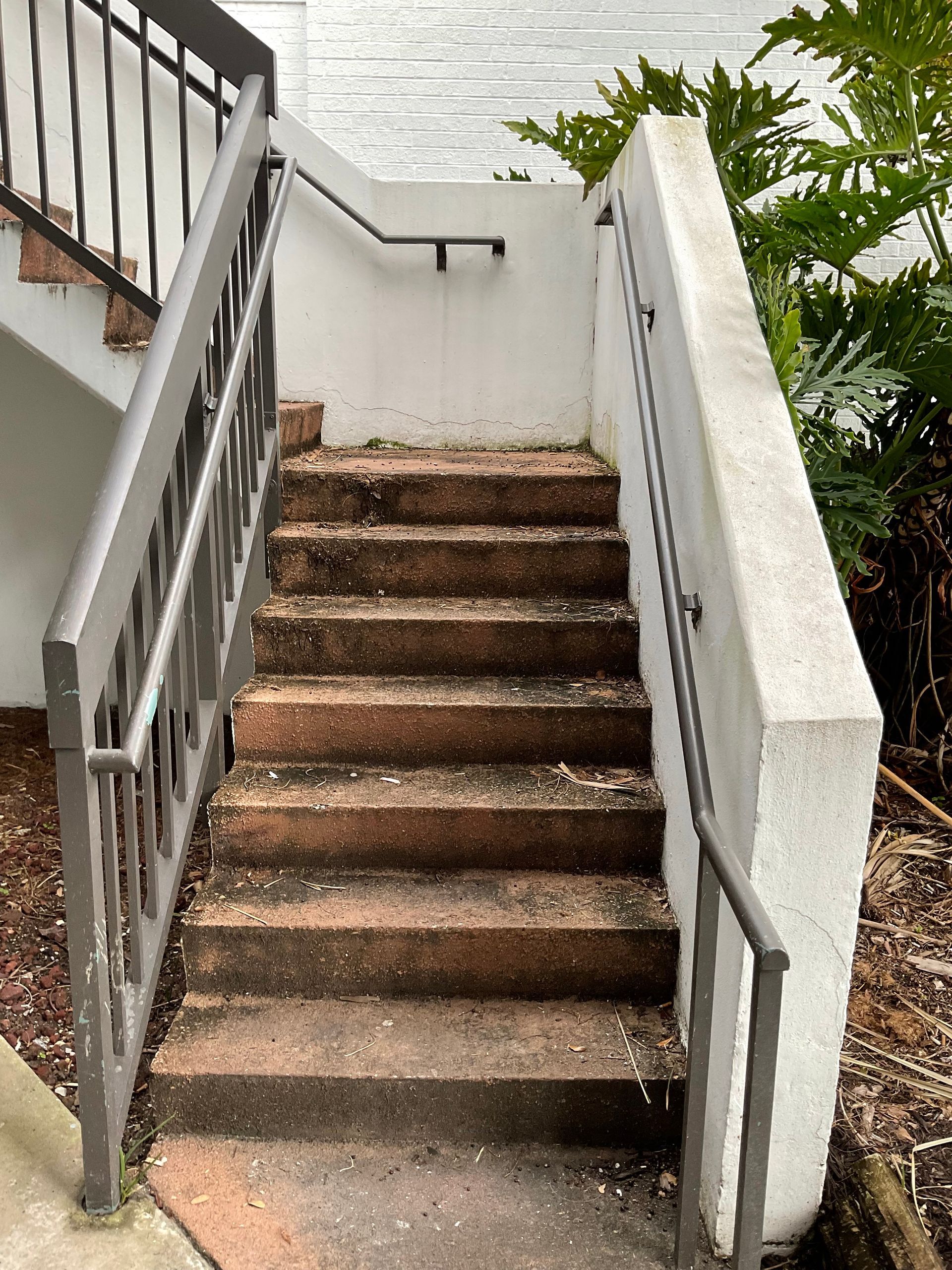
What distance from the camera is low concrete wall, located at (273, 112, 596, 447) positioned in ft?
11.2

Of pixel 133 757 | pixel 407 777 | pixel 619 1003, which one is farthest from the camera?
pixel 407 777

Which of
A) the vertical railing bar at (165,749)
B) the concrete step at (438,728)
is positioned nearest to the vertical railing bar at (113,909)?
the vertical railing bar at (165,749)

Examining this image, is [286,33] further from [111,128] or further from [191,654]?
[191,654]

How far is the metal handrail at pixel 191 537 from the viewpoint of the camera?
143cm

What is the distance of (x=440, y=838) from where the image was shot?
2125mm

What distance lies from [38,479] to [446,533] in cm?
210

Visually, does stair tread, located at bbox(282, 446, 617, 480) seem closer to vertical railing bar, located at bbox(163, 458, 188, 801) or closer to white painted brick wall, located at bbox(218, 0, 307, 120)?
vertical railing bar, located at bbox(163, 458, 188, 801)

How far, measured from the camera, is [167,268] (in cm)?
349

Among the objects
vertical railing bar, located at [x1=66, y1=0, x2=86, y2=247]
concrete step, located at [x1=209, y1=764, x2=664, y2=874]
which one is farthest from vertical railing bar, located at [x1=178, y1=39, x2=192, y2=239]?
concrete step, located at [x1=209, y1=764, x2=664, y2=874]

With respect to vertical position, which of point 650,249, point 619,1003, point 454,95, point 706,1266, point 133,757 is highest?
point 454,95

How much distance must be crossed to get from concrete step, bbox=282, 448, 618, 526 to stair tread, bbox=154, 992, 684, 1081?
1.40 meters

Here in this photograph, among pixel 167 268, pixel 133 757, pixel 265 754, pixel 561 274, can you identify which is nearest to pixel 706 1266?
pixel 133 757

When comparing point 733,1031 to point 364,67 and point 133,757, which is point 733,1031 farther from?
point 364,67

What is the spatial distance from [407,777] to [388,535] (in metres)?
0.76
